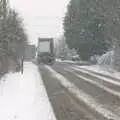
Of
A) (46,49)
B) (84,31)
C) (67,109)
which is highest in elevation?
(84,31)

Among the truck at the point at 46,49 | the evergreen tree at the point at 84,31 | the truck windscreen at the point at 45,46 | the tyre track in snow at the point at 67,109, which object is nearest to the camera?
the tyre track in snow at the point at 67,109

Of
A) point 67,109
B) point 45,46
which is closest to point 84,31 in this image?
point 45,46

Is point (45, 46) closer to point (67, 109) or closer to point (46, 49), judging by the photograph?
point (46, 49)

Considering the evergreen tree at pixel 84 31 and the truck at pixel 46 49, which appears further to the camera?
the truck at pixel 46 49

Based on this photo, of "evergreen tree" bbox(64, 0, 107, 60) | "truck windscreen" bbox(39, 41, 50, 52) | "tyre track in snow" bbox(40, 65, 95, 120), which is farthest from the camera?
"truck windscreen" bbox(39, 41, 50, 52)

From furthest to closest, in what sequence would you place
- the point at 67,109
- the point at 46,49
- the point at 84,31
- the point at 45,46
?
the point at 84,31 < the point at 45,46 < the point at 46,49 < the point at 67,109

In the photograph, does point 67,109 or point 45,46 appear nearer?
point 67,109

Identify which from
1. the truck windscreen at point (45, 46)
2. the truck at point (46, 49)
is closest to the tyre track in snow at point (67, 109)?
the truck at point (46, 49)

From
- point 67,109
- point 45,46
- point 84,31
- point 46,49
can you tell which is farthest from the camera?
point 84,31

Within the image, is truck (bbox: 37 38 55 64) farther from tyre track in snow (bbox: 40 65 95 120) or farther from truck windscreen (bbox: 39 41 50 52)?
tyre track in snow (bbox: 40 65 95 120)

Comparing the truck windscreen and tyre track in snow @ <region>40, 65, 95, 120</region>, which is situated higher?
the truck windscreen

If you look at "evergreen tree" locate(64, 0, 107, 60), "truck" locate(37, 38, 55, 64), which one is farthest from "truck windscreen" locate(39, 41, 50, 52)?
"evergreen tree" locate(64, 0, 107, 60)

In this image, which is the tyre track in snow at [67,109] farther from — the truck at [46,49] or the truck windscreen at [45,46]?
the truck windscreen at [45,46]

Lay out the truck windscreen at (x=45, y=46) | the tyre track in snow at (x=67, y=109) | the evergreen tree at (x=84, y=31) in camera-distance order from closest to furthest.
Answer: the tyre track in snow at (x=67, y=109) < the evergreen tree at (x=84, y=31) < the truck windscreen at (x=45, y=46)
